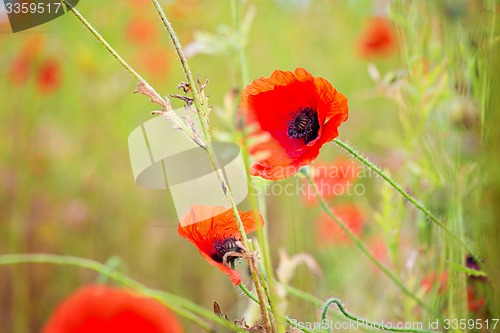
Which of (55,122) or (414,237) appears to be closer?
(414,237)

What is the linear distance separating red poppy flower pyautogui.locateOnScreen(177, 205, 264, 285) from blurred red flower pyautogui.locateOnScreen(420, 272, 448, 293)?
1.49 feet

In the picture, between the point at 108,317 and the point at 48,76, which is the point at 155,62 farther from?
the point at 108,317

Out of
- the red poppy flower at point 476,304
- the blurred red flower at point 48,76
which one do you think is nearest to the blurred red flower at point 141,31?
the blurred red flower at point 48,76

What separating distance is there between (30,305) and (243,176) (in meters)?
1.24

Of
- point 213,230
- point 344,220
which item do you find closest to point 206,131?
point 213,230

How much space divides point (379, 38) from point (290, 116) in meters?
1.72

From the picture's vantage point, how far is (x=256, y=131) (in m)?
0.65

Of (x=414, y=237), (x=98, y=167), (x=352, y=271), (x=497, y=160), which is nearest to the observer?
(x=497, y=160)

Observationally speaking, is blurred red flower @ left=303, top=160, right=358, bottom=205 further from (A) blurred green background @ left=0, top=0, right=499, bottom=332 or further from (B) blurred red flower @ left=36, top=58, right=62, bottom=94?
(B) blurred red flower @ left=36, top=58, right=62, bottom=94

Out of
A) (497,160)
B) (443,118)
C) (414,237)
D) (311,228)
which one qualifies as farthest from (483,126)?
(311,228)

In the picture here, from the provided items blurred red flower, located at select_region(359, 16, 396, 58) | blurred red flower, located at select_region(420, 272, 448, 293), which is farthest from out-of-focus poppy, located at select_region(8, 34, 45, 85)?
blurred red flower, located at select_region(420, 272, 448, 293)

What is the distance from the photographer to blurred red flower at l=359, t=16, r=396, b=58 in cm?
228

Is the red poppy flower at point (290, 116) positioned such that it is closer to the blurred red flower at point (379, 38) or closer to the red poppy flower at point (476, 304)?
the red poppy flower at point (476, 304)

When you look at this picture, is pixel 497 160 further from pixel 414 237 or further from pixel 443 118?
pixel 414 237
